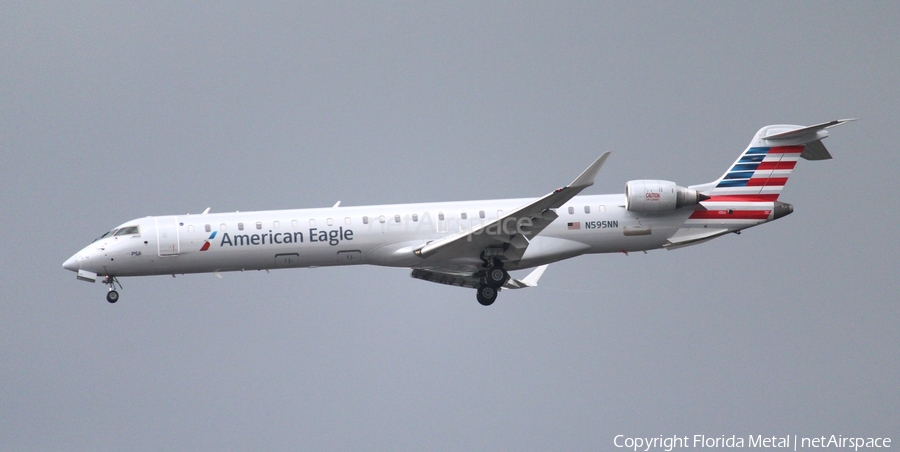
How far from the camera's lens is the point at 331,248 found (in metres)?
31.5

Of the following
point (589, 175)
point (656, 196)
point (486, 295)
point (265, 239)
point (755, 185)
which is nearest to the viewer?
point (589, 175)

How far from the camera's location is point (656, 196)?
31656mm

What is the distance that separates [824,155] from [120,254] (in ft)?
70.1

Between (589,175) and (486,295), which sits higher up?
(589,175)

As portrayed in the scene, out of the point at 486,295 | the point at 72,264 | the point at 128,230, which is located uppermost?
the point at 128,230

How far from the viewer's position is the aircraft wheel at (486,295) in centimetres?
3222

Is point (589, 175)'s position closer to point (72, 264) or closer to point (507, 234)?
point (507, 234)

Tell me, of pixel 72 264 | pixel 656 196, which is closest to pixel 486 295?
pixel 656 196

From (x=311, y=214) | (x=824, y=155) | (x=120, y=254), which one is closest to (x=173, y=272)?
(x=120, y=254)

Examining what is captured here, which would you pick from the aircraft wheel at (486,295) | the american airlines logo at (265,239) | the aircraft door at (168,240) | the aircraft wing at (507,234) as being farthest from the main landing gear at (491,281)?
the aircraft door at (168,240)

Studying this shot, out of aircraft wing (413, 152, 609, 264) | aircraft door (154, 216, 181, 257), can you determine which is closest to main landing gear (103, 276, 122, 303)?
aircraft door (154, 216, 181, 257)

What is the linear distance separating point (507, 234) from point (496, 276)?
71.8 inches

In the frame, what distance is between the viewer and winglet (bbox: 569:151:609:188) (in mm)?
27281

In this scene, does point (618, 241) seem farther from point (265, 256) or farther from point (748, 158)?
point (265, 256)
